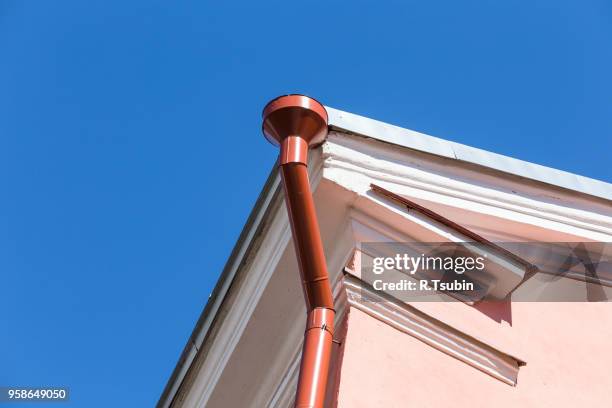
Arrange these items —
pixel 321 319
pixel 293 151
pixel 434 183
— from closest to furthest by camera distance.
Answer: pixel 321 319, pixel 293 151, pixel 434 183

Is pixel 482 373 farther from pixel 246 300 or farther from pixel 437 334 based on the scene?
pixel 246 300

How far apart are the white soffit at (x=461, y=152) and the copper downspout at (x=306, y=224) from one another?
0.22 metres

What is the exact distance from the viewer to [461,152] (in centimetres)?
501

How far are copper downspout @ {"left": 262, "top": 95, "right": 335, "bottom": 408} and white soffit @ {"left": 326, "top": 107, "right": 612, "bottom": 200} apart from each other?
0.72 ft

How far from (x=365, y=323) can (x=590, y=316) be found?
1.11 m

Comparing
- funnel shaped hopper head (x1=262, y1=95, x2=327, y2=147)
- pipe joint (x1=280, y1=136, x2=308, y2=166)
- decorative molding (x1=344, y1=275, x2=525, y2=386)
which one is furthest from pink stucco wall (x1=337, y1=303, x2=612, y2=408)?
funnel shaped hopper head (x1=262, y1=95, x2=327, y2=147)

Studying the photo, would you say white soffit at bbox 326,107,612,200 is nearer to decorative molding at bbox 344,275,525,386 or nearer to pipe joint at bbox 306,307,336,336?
decorative molding at bbox 344,275,525,386

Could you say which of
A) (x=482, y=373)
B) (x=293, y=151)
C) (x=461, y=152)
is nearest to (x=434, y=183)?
(x=461, y=152)

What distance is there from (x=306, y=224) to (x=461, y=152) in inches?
38.5

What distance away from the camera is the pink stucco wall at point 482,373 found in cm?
414

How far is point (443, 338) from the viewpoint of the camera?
4.41m

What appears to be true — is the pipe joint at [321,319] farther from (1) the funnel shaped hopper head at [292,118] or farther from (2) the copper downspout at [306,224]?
(1) the funnel shaped hopper head at [292,118]

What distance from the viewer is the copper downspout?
4.03 m

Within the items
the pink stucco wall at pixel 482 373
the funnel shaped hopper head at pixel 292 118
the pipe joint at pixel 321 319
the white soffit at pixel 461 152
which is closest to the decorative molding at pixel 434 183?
the white soffit at pixel 461 152
